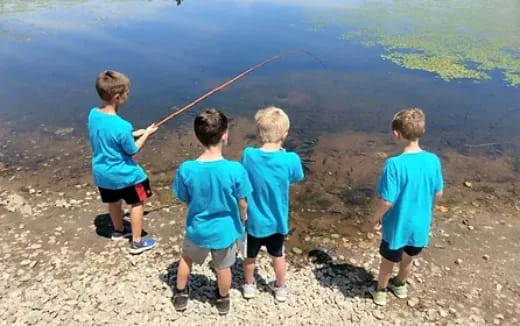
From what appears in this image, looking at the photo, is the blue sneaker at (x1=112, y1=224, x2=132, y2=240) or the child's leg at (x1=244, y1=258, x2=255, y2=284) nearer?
the child's leg at (x1=244, y1=258, x2=255, y2=284)

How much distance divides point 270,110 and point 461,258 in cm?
293

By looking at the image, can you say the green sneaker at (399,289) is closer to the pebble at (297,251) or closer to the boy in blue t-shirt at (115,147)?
the pebble at (297,251)

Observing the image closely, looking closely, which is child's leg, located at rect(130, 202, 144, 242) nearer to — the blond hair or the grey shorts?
the grey shorts

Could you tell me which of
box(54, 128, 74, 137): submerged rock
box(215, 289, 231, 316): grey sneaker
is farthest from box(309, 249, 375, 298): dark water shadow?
box(54, 128, 74, 137): submerged rock

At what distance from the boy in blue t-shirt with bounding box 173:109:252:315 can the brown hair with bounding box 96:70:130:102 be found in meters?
0.99

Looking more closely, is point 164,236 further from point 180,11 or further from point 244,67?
point 180,11

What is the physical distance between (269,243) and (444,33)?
12781mm

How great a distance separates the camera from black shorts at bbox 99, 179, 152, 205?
14.9 ft

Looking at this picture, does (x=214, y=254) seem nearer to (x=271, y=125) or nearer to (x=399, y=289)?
(x=271, y=125)

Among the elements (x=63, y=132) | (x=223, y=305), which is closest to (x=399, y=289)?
(x=223, y=305)

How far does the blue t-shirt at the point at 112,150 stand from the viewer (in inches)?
163

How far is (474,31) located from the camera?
581 inches

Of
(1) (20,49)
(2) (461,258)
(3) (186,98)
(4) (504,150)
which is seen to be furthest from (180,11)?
(2) (461,258)

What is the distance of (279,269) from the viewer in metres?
4.11
